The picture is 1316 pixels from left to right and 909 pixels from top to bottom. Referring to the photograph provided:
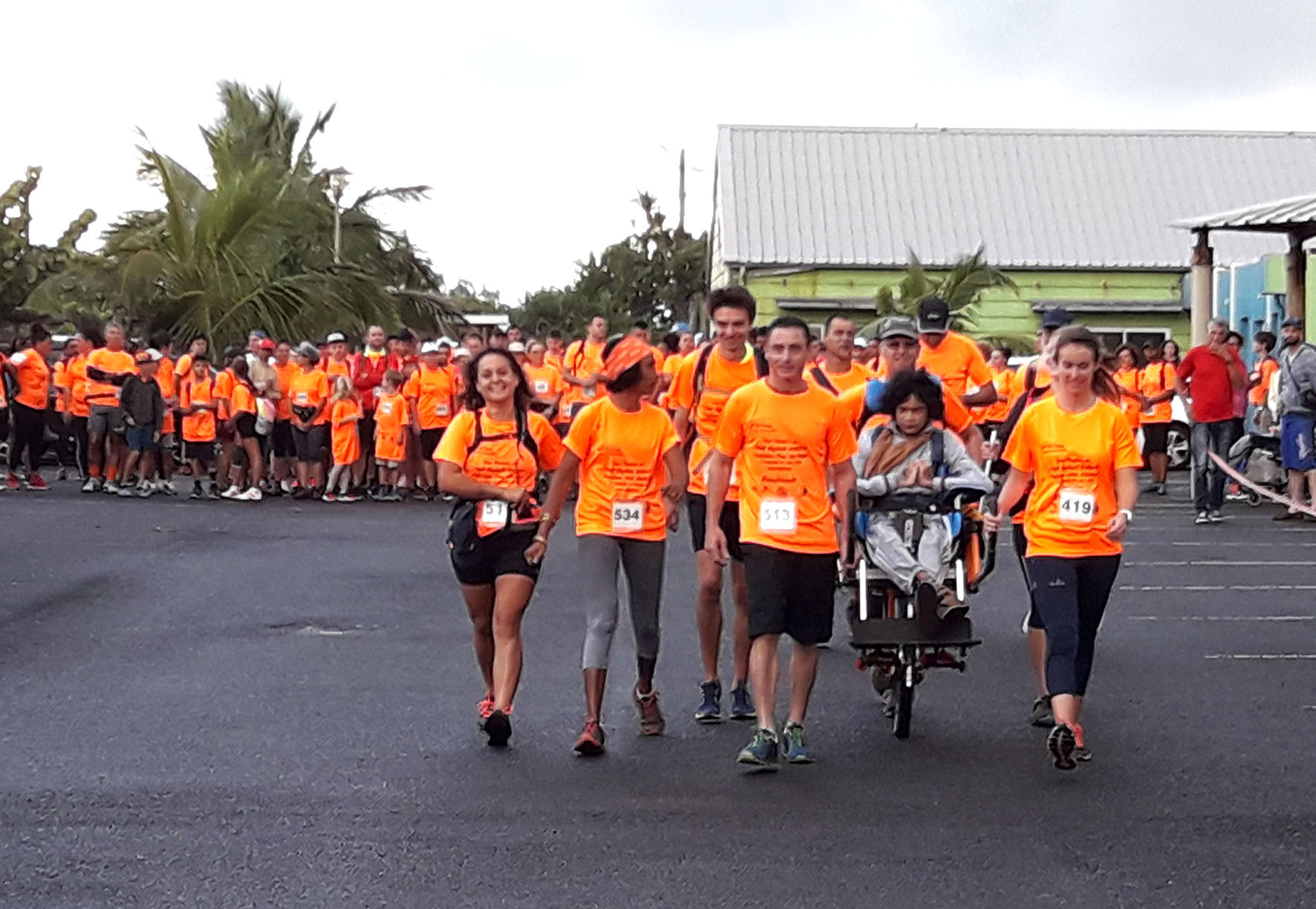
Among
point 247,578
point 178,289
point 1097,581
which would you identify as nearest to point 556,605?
point 247,578

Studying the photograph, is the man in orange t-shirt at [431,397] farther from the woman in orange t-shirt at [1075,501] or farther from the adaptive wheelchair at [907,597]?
the woman in orange t-shirt at [1075,501]

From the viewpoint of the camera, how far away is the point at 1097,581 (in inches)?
324

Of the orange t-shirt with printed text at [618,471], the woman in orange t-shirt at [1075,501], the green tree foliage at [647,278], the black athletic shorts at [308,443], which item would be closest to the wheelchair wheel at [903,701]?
the woman in orange t-shirt at [1075,501]

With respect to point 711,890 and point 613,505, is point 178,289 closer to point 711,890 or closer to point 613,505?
point 613,505

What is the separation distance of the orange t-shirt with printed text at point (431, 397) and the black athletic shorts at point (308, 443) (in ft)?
3.55

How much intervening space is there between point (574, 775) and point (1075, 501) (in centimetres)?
221

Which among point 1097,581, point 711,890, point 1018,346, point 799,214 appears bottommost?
point 711,890

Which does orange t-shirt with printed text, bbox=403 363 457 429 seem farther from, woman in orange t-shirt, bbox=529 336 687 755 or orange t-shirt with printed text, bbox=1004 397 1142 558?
orange t-shirt with printed text, bbox=1004 397 1142 558

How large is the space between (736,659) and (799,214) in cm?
3680

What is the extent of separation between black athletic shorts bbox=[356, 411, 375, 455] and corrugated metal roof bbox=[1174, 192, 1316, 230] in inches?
381

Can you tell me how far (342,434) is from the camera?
22562mm

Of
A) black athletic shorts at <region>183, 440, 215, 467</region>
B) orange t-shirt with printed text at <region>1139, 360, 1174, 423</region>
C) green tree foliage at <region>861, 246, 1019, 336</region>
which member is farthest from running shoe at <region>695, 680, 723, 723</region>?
green tree foliage at <region>861, 246, 1019, 336</region>

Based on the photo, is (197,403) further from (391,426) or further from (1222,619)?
(1222,619)

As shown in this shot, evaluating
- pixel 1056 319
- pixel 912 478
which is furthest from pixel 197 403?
pixel 912 478
